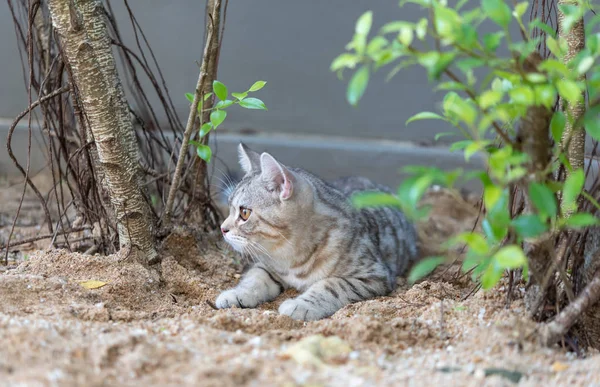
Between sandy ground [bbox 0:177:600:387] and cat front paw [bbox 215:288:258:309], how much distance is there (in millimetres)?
74

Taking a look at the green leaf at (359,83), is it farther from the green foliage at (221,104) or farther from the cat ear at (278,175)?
the cat ear at (278,175)

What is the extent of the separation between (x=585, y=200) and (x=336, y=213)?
4.40ft

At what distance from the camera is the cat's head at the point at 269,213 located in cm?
304

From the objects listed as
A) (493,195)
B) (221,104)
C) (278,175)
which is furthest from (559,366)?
(278,175)

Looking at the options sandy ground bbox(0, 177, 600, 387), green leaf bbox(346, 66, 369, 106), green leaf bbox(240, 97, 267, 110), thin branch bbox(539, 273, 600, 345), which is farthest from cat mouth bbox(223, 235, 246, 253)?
green leaf bbox(346, 66, 369, 106)

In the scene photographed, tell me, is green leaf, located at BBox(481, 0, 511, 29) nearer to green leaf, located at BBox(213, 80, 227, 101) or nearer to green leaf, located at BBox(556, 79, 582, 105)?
green leaf, located at BBox(556, 79, 582, 105)

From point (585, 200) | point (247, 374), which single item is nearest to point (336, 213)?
point (585, 200)

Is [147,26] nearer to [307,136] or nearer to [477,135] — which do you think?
[307,136]

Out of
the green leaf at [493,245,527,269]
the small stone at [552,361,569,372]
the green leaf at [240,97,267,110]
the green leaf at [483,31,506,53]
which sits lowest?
the small stone at [552,361,569,372]

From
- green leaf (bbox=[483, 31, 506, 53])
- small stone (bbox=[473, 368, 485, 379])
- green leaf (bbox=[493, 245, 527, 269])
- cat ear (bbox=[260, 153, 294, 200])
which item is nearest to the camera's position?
green leaf (bbox=[493, 245, 527, 269])

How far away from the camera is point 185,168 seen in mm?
3348

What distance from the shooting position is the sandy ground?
1659mm

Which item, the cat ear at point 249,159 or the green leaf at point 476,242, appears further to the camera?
the cat ear at point 249,159

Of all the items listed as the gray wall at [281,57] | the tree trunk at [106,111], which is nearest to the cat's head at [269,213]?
the tree trunk at [106,111]
